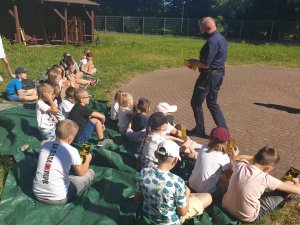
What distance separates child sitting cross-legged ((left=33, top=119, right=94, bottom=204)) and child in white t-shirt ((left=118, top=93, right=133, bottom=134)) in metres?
2.18

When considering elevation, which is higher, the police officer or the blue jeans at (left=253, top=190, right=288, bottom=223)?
the police officer

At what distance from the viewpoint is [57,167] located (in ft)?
13.2

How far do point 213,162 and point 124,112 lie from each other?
2623 millimetres

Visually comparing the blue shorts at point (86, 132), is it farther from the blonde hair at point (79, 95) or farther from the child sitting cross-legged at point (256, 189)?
the child sitting cross-legged at point (256, 189)

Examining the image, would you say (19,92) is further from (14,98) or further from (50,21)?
(50,21)

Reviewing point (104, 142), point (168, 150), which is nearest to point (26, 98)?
point (104, 142)

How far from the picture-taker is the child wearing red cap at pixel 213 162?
4.18 metres

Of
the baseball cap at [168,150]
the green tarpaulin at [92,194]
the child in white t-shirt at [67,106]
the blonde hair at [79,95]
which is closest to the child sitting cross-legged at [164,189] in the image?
the baseball cap at [168,150]

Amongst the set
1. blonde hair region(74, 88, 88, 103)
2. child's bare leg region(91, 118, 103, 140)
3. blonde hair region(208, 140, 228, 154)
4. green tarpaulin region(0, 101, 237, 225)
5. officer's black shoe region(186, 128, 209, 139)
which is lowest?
officer's black shoe region(186, 128, 209, 139)

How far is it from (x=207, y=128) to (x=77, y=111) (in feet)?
10.0

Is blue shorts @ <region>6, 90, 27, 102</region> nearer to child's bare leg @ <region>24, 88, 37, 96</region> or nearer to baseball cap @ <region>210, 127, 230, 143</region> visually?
child's bare leg @ <region>24, 88, 37, 96</region>

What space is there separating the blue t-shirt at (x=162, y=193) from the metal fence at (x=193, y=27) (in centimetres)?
3106

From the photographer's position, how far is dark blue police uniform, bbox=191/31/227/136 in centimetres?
606

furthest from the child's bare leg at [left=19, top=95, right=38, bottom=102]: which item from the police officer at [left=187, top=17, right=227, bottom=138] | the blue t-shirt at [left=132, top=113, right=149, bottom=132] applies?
the police officer at [left=187, top=17, right=227, bottom=138]
